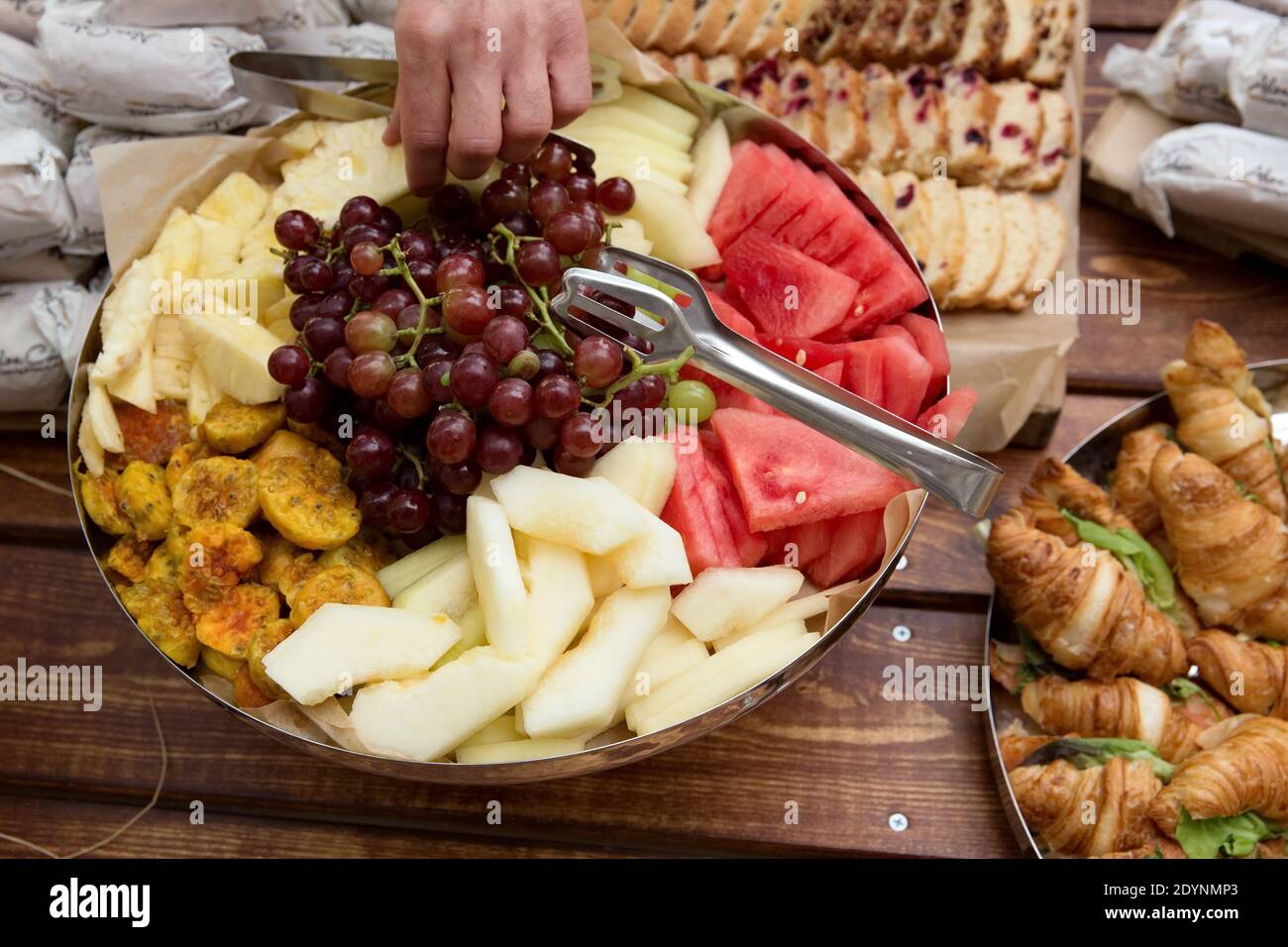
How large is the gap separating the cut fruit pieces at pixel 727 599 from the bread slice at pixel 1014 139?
935 millimetres

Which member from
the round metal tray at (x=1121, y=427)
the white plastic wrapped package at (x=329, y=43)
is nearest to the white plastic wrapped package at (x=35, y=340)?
the white plastic wrapped package at (x=329, y=43)

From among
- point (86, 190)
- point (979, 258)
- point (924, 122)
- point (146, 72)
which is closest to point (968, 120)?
point (924, 122)

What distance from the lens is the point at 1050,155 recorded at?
1.64 metres

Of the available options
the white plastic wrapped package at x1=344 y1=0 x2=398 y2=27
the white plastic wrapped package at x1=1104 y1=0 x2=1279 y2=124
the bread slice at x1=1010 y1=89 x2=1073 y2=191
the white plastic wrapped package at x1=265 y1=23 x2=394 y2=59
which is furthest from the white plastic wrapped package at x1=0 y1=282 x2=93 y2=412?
the white plastic wrapped package at x1=1104 y1=0 x2=1279 y2=124

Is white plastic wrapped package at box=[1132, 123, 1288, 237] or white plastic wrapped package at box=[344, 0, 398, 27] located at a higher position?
white plastic wrapped package at box=[344, 0, 398, 27]

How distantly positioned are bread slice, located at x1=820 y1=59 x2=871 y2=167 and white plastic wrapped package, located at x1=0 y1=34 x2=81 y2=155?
115 centimetres

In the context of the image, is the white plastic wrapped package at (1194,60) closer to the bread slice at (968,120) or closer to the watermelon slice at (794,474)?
the bread slice at (968,120)

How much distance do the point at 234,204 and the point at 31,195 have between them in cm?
32

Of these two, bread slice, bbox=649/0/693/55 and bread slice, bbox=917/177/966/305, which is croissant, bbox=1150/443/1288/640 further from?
bread slice, bbox=649/0/693/55

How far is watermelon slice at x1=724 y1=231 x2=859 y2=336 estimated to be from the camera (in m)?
1.19

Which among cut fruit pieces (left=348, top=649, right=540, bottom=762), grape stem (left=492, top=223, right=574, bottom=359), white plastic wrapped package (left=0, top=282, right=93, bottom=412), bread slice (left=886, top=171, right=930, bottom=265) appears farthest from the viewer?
bread slice (left=886, top=171, right=930, bottom=265)

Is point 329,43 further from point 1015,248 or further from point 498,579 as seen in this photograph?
point 1015,248

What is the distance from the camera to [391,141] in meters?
1.22
